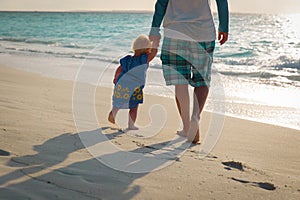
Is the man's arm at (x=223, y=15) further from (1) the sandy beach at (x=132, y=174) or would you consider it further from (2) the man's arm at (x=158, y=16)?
(1) the sandy beach at (x=132, y=174)

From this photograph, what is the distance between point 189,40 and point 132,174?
55.8 inches

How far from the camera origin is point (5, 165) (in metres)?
2.38

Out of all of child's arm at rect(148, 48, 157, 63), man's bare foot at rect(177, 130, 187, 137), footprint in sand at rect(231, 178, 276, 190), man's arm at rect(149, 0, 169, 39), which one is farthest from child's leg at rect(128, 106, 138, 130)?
footprint in sand at rect(231, 178, 276, 190)

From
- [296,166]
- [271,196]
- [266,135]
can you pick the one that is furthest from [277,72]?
[271,196]

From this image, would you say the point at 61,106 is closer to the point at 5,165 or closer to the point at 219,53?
the point at 5,165

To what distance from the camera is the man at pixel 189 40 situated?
344 centimetres

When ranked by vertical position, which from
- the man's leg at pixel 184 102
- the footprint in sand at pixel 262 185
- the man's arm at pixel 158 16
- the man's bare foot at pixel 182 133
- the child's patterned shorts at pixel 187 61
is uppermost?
the man's arm at pixel 158 16

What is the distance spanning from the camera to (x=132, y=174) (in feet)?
8.11

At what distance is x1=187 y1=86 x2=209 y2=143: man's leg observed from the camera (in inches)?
133

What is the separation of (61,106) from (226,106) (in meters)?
2.23

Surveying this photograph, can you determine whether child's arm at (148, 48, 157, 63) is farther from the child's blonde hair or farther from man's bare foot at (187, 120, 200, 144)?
man's bare foot at (187, 120, 200, 144)

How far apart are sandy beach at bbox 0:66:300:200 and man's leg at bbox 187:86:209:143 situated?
0.11 metres

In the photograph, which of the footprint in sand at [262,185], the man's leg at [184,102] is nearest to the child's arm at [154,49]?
the man's leg at [184,102]

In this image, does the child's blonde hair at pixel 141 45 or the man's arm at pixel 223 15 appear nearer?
the man's arm at pixel 223 15
